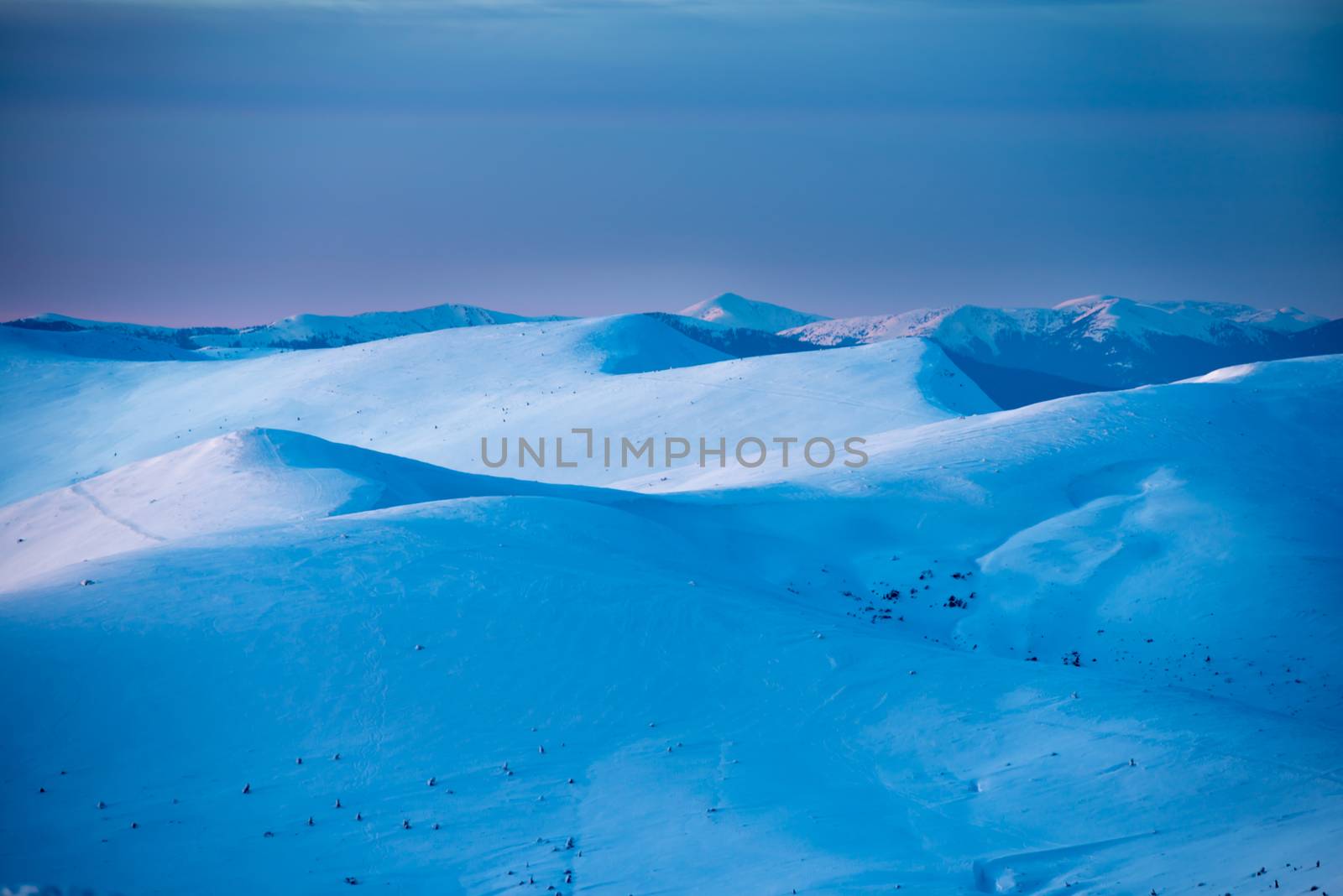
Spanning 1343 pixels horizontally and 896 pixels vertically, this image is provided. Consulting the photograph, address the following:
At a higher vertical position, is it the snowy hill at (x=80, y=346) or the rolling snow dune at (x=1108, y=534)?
the snowy hill at (x=80, y=346)

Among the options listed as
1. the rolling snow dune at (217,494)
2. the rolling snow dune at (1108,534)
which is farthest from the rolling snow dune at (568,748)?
the rolling snow dune at (217,494)

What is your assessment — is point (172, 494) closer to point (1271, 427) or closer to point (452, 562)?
point (452, 562)

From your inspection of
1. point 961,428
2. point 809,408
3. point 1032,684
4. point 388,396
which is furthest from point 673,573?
point 388,396

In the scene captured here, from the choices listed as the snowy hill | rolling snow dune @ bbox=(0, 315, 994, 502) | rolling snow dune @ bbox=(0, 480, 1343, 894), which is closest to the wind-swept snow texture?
rolling snow dune @ bbox=(0, 480, 1343, 894)

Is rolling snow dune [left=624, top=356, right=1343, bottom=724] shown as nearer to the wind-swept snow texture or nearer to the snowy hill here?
the wind-swept snow texture

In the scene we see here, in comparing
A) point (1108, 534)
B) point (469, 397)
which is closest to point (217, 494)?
point (1108, 534)

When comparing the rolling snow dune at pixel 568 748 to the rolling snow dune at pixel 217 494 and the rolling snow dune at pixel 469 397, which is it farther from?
the rolling snow dune at pixel 469 397
